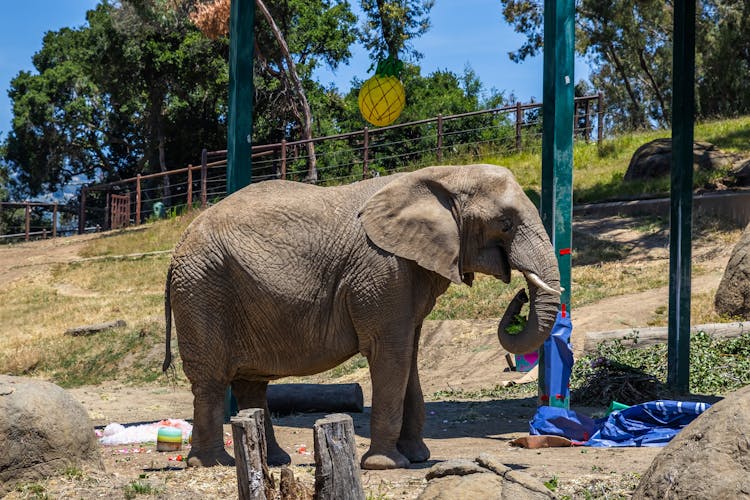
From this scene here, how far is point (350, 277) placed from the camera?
7.76m

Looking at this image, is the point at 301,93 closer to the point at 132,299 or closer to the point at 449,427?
the point at 132,299

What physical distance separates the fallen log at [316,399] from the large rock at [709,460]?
229 inches

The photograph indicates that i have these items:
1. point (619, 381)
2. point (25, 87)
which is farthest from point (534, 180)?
point (25, 87)

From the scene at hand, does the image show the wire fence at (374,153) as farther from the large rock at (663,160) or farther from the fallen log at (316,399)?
the fallen log at (316,399)

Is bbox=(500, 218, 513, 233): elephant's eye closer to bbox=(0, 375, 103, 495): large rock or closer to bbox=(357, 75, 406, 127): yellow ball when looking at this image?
bbox=(0, 375, 103, 495): large rock

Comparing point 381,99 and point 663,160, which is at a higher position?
point 381,99

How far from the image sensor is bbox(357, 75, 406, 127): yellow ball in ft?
63.4

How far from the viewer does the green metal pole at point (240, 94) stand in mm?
10609

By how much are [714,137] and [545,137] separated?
1683 centimetres

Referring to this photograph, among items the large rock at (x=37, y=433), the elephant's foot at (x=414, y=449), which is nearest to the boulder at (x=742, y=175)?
the elephant's foot at (x=414, y=449)

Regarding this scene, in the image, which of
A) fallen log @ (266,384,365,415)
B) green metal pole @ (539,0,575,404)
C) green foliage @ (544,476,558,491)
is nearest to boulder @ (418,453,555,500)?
green foliage @ (544,476,558,491)

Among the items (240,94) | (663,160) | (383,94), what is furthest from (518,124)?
(240,94)

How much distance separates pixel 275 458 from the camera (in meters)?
8.10

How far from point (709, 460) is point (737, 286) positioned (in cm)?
917
